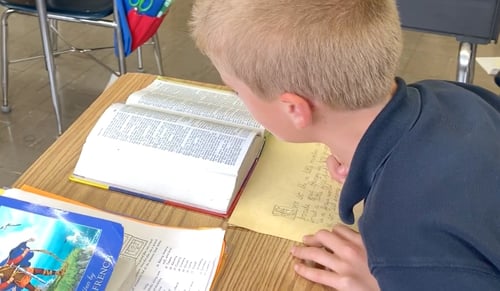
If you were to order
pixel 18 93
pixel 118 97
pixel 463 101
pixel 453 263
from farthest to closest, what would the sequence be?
pixel 18 93 → pixel 118 97 → pixel 463 101 → pixel 453 263

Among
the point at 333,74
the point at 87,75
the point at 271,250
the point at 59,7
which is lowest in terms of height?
the point at 87,75

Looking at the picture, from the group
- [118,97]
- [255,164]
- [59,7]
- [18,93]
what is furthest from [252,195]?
[18,93]

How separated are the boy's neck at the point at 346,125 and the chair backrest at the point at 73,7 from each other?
1.42 m

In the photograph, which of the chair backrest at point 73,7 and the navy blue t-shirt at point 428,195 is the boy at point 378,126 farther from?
the chair backrest at point 73,7

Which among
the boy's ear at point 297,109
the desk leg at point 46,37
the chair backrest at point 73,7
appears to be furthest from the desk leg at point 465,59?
the desk leg at point 46,37

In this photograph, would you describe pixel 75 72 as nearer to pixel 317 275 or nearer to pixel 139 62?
pixel 139 62

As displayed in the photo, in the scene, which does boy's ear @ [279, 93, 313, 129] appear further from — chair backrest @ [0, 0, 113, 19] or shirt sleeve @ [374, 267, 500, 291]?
chair backrest @ [0, 0, 113, 19]

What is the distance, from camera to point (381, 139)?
0.63 meters

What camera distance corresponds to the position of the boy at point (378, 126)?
1.91 feet

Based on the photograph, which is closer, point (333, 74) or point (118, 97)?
point (333, 74)

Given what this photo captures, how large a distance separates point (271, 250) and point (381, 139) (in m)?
0.22

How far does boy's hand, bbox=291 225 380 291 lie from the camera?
70 cm

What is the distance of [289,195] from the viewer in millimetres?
849

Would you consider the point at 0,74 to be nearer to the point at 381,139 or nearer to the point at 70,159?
the point at 70,159
